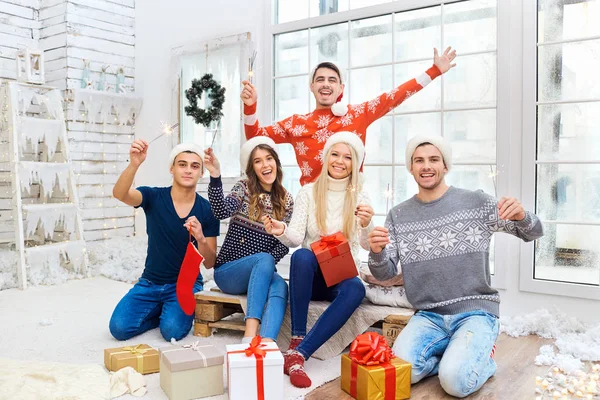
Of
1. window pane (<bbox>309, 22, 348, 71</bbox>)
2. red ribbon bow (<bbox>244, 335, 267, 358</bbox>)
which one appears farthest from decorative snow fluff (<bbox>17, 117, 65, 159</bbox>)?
red ribbon bow (<bbox>244, 335, 267, 358</bbox>)

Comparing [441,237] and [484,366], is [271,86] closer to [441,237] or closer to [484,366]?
[441,237]

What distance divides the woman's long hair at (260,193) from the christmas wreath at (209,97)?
5.51 ft

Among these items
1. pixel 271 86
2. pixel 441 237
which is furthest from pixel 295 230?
pixel 271 86

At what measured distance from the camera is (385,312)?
7.64ft

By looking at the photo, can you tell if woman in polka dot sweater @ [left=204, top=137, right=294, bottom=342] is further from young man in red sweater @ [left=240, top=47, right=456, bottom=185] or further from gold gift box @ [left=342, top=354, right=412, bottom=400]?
gold gift box @ [left=342, top=354, right=412, bottom=400]

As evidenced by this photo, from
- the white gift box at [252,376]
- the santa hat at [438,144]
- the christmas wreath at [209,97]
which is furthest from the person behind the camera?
the christmas wreath at [209,97]

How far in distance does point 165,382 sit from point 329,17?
2690 millimetres

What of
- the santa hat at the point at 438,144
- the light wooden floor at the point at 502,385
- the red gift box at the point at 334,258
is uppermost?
the santa hat at the point at 438,144

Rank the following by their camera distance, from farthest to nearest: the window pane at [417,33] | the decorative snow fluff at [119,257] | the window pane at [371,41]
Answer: the decorative snow fluff at [119,257] < the window pane at [371,41] < the window pane at [417,33]

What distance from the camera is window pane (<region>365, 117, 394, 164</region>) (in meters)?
3.50

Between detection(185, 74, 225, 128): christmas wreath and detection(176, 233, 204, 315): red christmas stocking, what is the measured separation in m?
2.11

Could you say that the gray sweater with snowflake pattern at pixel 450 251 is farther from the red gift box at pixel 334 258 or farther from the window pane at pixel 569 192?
the window pane at pixel 569 192

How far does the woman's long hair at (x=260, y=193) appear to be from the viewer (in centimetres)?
259

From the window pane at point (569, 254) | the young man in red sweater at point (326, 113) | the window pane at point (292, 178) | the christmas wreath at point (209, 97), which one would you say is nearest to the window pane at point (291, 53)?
the christmas wreath at point (209, 97)
